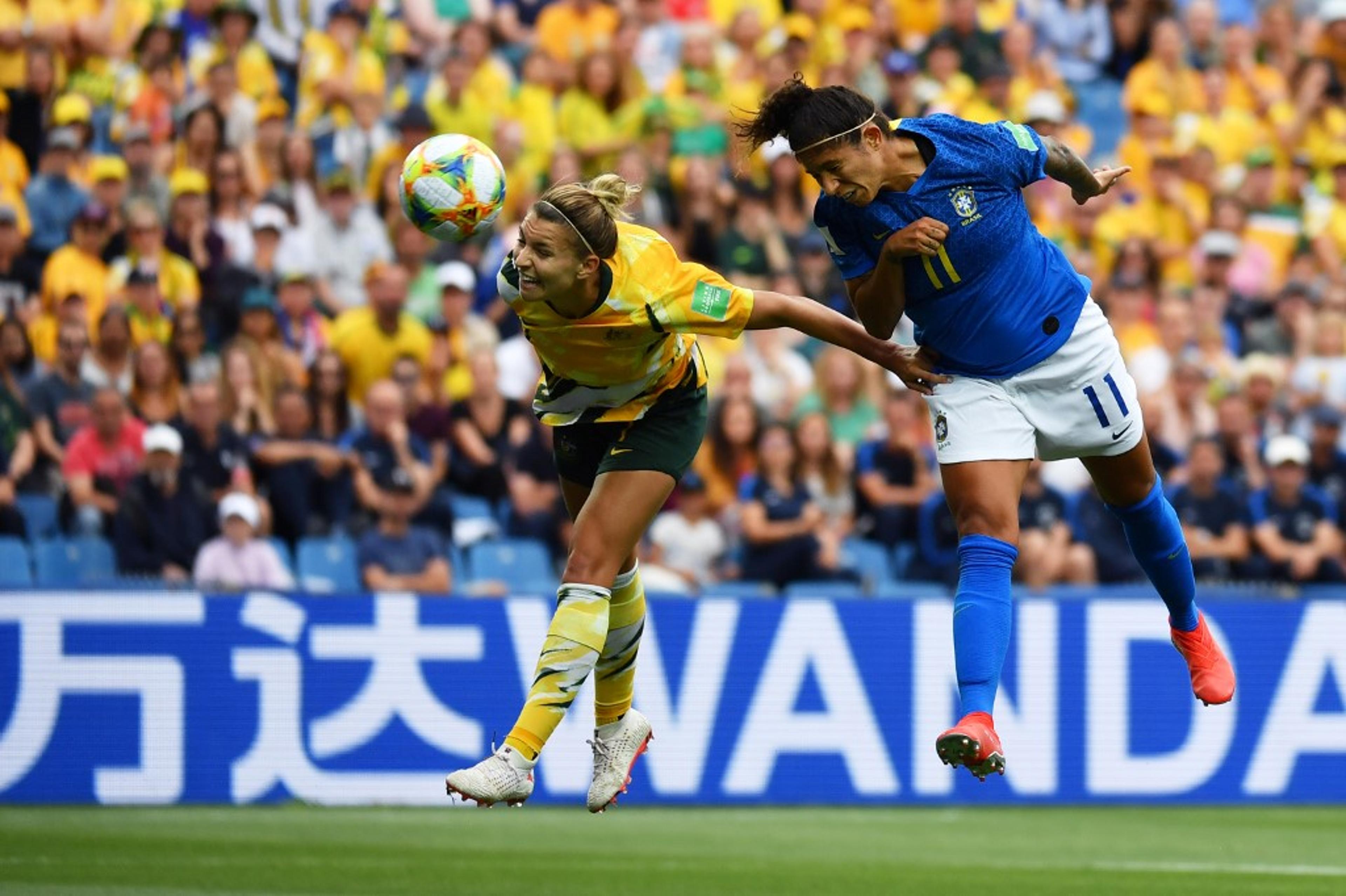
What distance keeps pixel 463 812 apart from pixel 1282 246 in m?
9.40

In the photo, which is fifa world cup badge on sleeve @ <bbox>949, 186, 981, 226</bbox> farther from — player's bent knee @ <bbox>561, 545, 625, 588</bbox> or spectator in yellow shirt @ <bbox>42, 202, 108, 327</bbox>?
spectator in yellow shirt @ <bbox>42, 202, 108, 327</bbox>

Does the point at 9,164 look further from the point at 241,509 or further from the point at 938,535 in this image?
the point at 938,535

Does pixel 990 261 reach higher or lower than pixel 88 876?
higher

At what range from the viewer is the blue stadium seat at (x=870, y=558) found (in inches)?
583

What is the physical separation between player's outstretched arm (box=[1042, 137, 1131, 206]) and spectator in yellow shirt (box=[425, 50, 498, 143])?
29.9 ft

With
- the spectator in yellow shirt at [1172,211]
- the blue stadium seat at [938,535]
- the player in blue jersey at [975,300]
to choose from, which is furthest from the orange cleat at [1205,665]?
the spectator in yellow shirt at [1172,211]

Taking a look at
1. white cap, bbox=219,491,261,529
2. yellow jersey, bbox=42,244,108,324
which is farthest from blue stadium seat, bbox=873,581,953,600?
yellow jersey, bbox=42,244,108,324

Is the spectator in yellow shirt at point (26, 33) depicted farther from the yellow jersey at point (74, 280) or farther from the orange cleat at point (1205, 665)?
the orange cleat at point (1205, 665)

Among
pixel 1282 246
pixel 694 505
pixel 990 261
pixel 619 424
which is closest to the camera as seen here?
pixel 990 261

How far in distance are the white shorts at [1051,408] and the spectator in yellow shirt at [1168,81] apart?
1201cm

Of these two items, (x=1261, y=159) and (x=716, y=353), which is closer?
(x=716, y=353)

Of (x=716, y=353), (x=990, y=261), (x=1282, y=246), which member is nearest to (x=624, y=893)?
(x=990, y=261)

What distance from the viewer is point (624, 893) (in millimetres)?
9062

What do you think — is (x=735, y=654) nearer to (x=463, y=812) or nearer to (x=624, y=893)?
(x=463, y=812)
